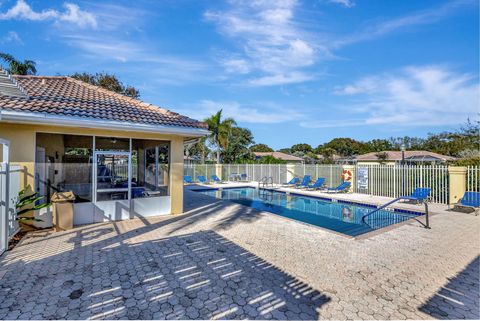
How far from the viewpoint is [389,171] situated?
16359 mm

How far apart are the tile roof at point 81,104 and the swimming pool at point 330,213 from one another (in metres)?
6.39

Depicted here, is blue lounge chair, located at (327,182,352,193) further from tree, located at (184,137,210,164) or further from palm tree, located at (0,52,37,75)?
palm tree, located at (0,52,37,75)

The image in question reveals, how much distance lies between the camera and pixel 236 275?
475cm

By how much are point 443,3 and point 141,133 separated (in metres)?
14.1

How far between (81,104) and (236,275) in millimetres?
7641

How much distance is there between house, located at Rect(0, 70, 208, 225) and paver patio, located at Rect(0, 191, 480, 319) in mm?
1348

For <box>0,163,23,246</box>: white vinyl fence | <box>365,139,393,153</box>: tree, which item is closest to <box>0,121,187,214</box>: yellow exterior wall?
<box>0,163,23,246</box>: white vinyl fence

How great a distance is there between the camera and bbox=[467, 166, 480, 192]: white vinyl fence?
40.9 feet

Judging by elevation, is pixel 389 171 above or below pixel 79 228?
above

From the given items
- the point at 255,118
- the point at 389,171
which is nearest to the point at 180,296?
Answer: the point at 389,171

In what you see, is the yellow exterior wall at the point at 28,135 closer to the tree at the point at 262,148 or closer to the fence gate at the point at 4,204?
the fence gate at the point at 4,204

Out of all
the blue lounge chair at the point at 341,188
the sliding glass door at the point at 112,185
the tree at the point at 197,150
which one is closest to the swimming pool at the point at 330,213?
the blue lounge chair at the point at 341,188

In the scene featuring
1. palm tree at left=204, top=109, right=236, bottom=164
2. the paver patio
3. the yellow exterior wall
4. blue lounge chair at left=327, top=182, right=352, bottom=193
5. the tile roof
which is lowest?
the paver patio

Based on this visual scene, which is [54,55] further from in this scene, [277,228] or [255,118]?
[255,118]
